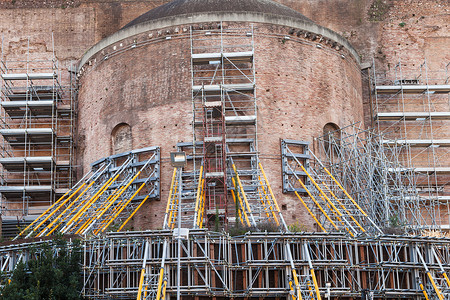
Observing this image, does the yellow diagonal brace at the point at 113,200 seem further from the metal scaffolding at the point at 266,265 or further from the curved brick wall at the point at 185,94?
the metal scaffolding at the point at 266,265

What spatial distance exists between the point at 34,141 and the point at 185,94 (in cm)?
999

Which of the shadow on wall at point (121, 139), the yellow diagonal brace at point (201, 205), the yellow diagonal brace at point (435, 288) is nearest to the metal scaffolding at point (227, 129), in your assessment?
the yellow diagonal brace at point (201, 205)

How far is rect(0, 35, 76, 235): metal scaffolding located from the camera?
33812 mm

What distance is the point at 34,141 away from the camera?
35.2 meters

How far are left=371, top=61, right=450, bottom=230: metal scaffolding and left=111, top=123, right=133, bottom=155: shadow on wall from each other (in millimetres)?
12447

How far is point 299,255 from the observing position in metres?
22.2

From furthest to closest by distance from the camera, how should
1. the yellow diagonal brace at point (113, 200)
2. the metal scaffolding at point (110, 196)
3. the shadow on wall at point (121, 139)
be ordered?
the shadow on wall at point (121, 139) → the metal scaffolding at point (110, 196) → the yellow diagonal brace at point (113, 200)

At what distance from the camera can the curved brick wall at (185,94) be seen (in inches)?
1154

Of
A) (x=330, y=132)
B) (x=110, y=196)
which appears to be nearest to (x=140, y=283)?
(x=110, y=196)

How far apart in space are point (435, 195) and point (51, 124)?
2003cm

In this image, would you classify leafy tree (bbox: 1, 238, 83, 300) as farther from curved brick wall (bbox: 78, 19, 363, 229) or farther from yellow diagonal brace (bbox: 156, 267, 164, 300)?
curved brick wall (bbox: 78, 19, 363, 229)

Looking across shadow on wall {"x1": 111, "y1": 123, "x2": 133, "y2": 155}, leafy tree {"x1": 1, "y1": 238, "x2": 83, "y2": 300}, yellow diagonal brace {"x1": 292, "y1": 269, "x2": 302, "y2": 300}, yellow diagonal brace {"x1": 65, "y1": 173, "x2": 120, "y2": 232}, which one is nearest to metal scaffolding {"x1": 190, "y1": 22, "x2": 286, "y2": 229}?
shadow on wall {"x1": 111, "y1": 123, "x2": 133, "y2": 155}

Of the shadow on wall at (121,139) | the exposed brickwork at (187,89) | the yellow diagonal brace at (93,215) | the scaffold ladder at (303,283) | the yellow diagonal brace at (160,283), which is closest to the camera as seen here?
the yellow diagonal brace at (160,283)

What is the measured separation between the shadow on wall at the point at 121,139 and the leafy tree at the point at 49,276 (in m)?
8.31
